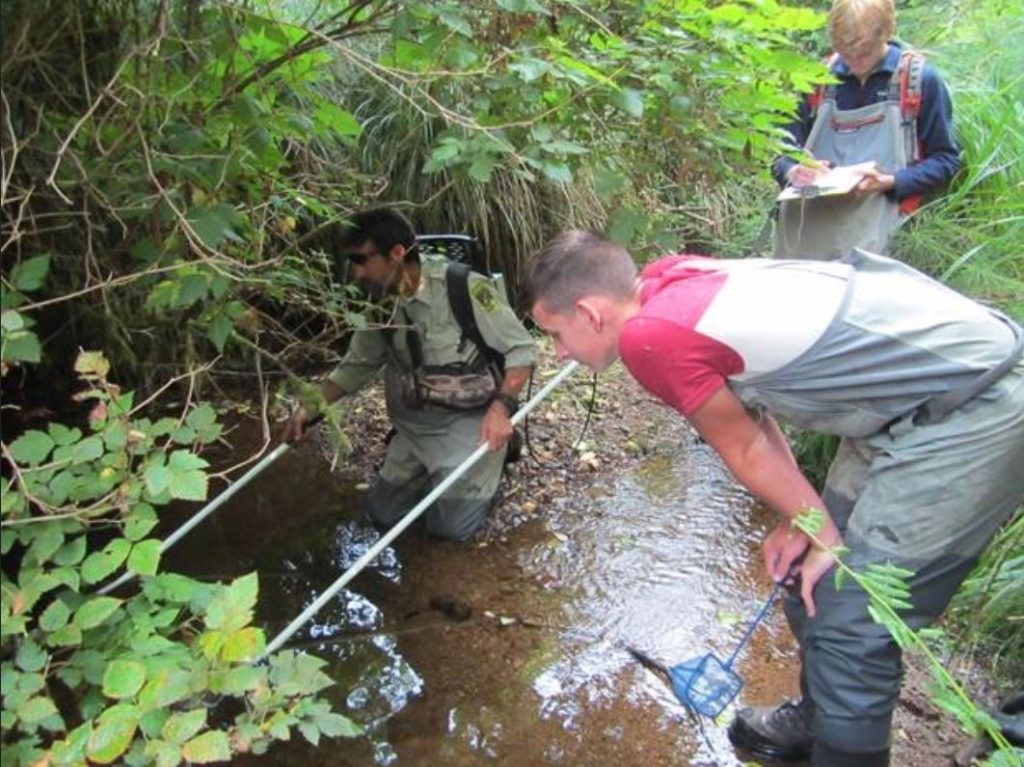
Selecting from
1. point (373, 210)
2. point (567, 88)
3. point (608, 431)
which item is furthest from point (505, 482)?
point (567, 88)

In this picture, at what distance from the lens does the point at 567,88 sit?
2.41 meters

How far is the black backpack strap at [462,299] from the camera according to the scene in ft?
12.9

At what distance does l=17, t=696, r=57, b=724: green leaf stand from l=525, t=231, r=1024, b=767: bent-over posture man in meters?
1.36

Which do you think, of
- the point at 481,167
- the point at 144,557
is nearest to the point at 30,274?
the point at 144,557

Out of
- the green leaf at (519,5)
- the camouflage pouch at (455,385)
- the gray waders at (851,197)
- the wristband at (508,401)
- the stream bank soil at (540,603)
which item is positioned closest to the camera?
the green leaf at (519,5)

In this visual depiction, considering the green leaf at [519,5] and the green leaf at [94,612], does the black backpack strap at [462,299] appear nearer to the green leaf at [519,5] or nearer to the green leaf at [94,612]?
the green leaf at [519,5]

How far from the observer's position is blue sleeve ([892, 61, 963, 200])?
12.2 ft

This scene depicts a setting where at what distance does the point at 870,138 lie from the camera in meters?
3.79

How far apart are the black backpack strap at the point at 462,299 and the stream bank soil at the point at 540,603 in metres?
0.94

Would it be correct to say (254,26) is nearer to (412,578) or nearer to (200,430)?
(200,430)

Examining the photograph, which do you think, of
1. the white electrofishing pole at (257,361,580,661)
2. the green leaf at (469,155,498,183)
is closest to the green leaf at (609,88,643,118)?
the green leaf at (469,155,498,183)

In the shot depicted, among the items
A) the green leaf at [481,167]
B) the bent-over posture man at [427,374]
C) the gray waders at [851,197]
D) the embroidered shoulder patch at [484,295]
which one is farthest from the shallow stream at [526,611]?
the green leaf at [481,167]

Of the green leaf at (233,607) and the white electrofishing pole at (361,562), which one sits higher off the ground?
the green leaf at (233,607)

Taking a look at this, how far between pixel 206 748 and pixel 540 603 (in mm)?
2325
